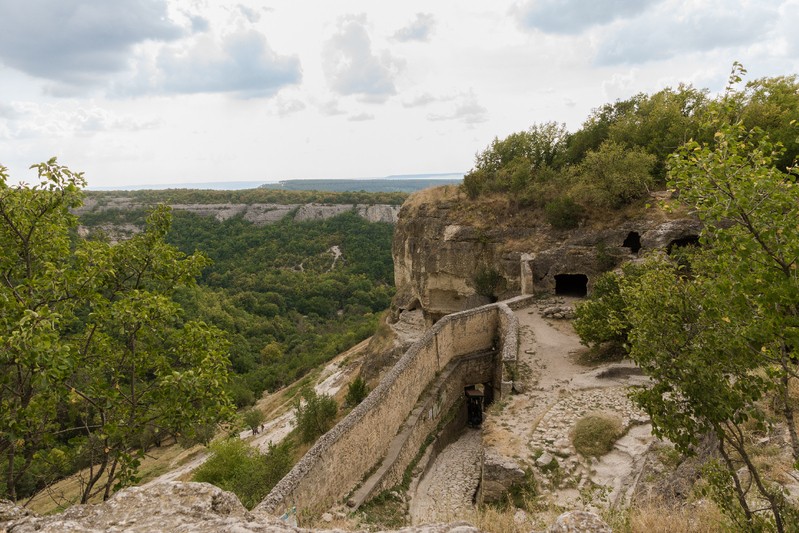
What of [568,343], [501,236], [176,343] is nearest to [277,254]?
[501,236]

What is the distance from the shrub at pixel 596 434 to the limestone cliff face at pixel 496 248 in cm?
900

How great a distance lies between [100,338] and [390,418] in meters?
6.90

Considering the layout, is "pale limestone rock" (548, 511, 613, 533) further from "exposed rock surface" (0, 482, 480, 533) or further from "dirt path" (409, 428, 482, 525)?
"dirt path" (409, 428, 482, 525)

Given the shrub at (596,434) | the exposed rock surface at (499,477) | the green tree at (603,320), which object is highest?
the green tree at (603,320)

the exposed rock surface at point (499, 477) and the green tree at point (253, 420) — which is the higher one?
the exposed rock surface at point (499, 477)

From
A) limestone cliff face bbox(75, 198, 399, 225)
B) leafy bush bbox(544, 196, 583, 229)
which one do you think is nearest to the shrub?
leafy bush bbox(544, 196, 583, 229)

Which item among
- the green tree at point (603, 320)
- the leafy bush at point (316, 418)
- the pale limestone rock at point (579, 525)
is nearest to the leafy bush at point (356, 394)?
the leafy bush at point (316, 418)

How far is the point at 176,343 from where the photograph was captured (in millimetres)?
5602

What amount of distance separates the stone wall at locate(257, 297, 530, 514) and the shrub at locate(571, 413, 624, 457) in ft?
9.52

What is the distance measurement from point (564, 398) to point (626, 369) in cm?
197

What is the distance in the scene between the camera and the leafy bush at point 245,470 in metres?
10.7

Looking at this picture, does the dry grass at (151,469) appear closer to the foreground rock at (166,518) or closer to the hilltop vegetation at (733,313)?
the foreground rock at (166,518)

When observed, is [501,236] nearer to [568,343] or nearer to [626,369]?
[568,343]

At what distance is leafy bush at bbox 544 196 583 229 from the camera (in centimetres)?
2127
